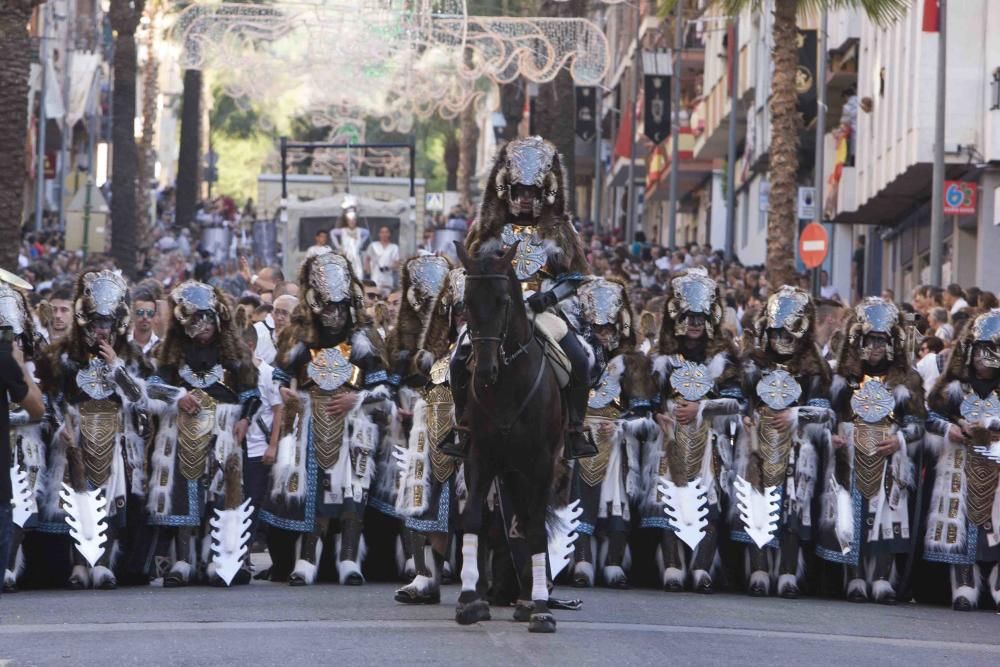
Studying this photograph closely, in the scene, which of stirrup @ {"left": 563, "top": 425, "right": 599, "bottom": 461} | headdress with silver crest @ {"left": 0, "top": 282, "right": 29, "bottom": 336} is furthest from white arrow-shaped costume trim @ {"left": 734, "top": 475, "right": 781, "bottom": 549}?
headdress with silver crest @ {"left": 0, "top": 282, "right": 29, "bottom": 336}

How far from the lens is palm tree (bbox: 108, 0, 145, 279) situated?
37594 millimetres

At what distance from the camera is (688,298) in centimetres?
1434

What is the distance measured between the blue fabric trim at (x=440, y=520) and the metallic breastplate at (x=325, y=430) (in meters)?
1.13

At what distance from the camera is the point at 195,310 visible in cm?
1389

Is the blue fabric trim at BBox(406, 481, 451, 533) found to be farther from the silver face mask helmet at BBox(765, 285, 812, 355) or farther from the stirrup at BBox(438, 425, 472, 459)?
the silver face mask helmet at BBox(765, 285, 812, 355)

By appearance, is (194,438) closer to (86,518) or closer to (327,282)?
(86,518)

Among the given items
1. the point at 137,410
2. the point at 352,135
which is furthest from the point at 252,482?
the point at 352,135

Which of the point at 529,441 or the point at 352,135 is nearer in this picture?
the point at 529,441

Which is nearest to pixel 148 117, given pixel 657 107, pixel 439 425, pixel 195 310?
pixel 657 107

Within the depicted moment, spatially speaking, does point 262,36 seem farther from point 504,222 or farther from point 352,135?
point 504,222

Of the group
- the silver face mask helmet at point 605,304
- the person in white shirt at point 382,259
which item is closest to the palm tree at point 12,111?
the person in white shirt at point 382,259

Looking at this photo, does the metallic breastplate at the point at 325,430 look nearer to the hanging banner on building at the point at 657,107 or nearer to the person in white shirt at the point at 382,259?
the person in white shirt at the point at 382,259

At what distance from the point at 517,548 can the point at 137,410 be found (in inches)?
117

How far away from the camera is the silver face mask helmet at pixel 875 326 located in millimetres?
14148
